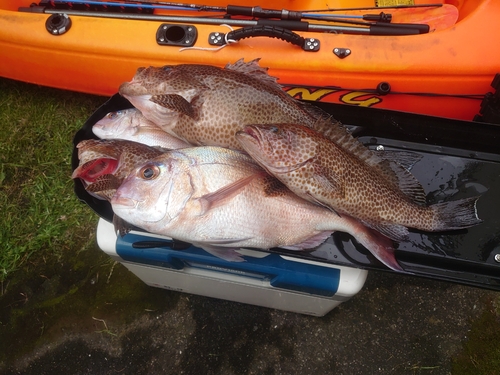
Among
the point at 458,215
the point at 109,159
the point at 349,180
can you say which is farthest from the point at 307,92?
the point at 109,159

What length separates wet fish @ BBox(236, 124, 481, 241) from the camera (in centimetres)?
141

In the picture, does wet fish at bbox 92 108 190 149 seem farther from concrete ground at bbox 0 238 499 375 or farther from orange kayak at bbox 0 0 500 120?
concrete ground at bbox 0 238 499 375

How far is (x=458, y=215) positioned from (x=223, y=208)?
100 cm

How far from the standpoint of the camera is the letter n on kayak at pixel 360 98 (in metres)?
2.41

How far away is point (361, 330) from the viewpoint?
2.63 metres

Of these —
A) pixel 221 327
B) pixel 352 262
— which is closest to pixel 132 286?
pixel 221 327

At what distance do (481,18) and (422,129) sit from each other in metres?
0.95

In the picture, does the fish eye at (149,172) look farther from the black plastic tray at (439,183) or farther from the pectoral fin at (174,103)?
the black plastic tray at (439,183)

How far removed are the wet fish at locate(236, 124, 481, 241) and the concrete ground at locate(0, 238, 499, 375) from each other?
4.21ft

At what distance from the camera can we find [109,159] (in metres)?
1.59

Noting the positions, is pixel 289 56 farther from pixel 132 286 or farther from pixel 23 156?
pixel 23 156

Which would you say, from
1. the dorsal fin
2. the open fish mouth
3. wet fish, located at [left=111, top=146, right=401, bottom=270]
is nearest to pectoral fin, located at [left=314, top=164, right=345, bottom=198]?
wet fish, located at [left=111, top=146, right=401, bottom=270]

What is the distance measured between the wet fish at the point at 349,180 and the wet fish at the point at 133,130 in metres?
0.52

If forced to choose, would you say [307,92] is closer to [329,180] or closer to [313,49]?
[313,49]
